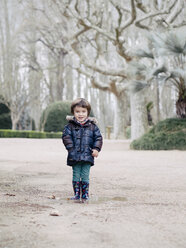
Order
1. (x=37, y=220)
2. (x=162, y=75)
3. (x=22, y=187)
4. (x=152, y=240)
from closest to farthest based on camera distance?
(x=152, y=240) → (x=37, y=220) → (x=22, y=187) → (x=162, y=75)

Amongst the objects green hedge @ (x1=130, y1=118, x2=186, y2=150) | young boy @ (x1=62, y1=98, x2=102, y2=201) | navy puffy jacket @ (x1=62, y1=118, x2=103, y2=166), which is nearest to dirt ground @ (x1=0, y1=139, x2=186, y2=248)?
young boy @ (x1=62, y1=98, x2=102, y2=201)

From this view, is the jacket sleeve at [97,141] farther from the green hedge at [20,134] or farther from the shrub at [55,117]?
the shrub at [55,117]

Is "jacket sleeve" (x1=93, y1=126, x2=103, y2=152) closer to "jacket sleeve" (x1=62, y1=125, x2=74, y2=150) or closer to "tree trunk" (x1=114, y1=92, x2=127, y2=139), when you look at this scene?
"jacket sleeve" (x1=62, y1=125, x2=74, y2=150)

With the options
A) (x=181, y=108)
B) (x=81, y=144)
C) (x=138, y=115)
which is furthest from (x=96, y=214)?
(x=138, y=115)

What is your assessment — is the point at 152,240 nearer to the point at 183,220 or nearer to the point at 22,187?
the point at 183,220

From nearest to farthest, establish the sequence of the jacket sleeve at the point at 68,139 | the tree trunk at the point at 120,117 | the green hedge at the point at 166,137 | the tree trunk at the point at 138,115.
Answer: the jacket sleeve at the point at 68,139 → the green hedge at the point at 166,137 → the tree trunk at the point at 138,115 → the tree trunk at the point at 120,117

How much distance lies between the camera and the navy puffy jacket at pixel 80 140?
12.5 feet

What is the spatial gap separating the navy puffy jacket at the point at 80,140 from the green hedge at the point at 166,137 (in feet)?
28.5

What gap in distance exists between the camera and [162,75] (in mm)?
12922

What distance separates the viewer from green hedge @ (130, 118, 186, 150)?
12.2 m

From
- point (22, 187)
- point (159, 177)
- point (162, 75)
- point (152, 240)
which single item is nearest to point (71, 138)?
point (22, 187)

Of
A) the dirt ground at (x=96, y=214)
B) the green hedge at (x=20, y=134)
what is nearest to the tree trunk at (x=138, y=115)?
the green hedge at (x=20, y=134)

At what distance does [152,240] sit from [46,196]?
1.86 meters

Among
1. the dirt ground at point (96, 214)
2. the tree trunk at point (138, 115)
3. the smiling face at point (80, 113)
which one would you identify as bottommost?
the dirt ground at point (96, 214)
